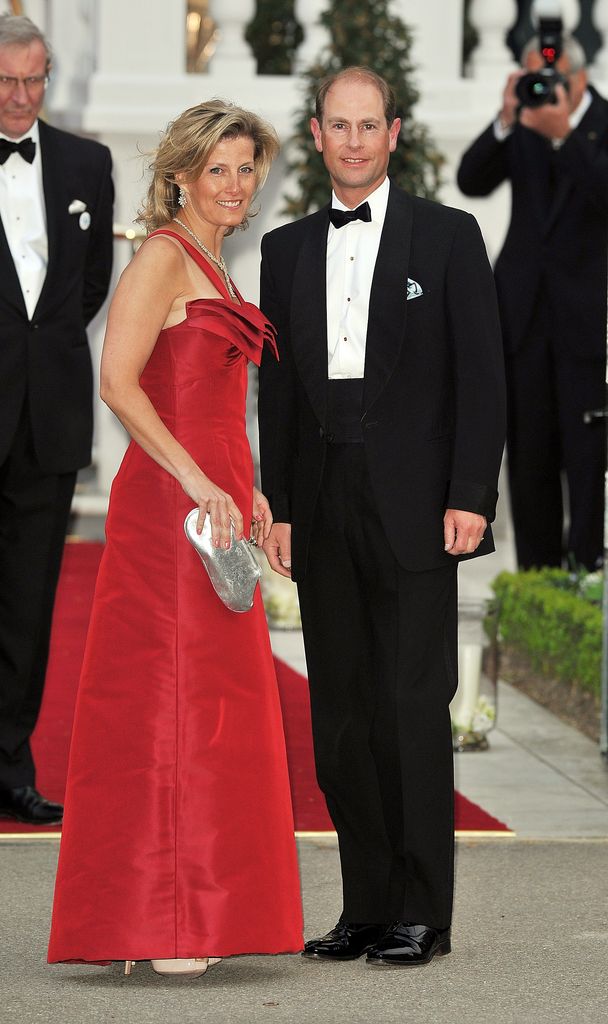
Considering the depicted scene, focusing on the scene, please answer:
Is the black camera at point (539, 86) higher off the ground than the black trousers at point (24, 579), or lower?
higher

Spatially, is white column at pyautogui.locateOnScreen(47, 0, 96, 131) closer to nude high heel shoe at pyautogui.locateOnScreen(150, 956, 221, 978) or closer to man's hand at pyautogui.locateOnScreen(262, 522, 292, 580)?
man's hand at pyautogui.locateOnScreen(262, 522, 292, 580)

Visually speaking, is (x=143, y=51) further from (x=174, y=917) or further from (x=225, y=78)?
(x=174, y=917)

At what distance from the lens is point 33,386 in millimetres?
5152

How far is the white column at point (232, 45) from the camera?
10898 mm

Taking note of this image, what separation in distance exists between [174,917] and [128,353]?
1.13m

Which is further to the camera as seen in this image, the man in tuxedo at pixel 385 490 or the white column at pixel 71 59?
the white column at pixel 71 59

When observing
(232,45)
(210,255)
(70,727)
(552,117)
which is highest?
(232,45)

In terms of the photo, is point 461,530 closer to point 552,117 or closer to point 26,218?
point 26,218

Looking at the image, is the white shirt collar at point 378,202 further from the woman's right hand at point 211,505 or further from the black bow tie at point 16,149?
the black bow tie at point 16,149

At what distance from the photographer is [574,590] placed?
730 centimetres

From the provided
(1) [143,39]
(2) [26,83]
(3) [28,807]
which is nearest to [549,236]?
(2) [26,83]

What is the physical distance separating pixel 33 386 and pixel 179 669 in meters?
1.56

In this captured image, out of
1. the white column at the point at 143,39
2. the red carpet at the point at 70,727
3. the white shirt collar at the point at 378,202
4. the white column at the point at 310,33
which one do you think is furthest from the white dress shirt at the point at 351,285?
the white column at the point at 143,39

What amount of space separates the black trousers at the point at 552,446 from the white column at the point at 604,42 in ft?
14.0
